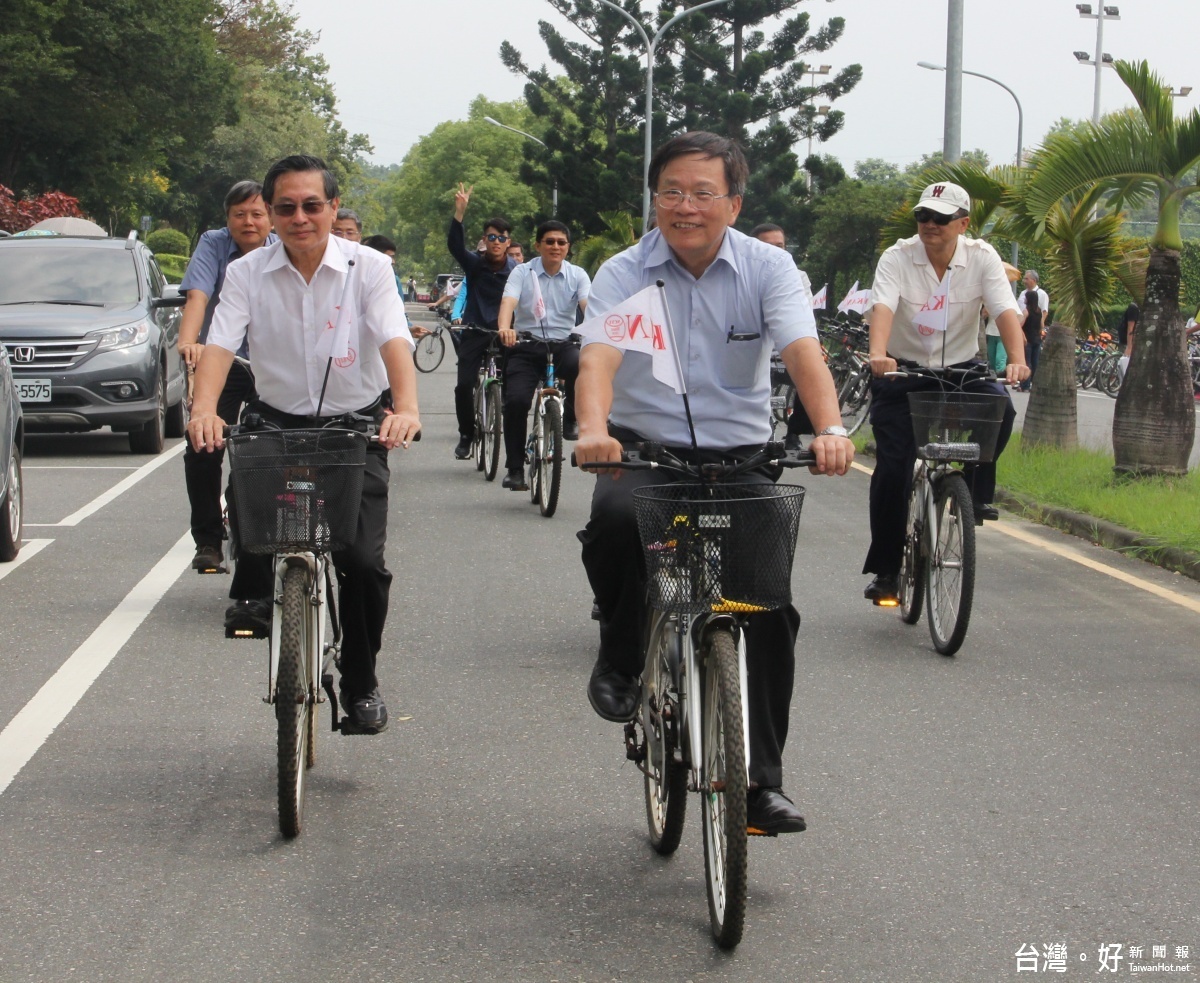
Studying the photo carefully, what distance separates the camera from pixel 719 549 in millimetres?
4000

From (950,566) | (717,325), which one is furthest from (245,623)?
(950,566)

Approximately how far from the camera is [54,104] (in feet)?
133

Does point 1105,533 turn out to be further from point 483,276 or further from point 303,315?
point 303,315

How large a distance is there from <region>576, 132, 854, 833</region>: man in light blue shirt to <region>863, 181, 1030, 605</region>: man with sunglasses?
10.8 ft

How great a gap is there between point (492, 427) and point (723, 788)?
9.95 meters

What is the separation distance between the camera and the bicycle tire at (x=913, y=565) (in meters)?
7.94

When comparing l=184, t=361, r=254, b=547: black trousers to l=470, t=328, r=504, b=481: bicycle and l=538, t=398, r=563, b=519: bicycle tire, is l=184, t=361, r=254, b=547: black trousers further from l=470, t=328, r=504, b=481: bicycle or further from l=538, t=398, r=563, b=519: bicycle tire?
l=470, t=328, r=504, b=481: bicycle

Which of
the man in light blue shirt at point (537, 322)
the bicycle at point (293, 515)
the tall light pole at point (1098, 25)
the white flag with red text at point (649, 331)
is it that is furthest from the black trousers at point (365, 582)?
the tall light pole at point (1098, 25)

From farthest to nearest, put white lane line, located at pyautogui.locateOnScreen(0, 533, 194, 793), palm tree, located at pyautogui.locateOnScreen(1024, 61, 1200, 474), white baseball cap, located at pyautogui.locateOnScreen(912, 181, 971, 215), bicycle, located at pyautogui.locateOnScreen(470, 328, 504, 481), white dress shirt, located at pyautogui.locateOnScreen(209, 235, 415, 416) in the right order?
bicycle, located at pyautogui.locateOnScreen(470, 328, 504, 481) → palm tree, located at pyautogui.locateOnScreen(1024, 61, 1200, 474) → white baseball cap, located at pyautogui.locateOnScreen(912, 181, 971, 215) → white lane line, located at pyautogui.locateOnScreen(0, 533, 194, 793) → white dress shirt, located at pyautogui.locateOnScreen(209, 235, 415, 416)

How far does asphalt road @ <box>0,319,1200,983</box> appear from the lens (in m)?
4.16

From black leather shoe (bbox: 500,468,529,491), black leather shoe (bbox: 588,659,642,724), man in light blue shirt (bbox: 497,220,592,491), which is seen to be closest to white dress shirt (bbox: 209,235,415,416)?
black leather shoe (bbox: 588,659,642,724)

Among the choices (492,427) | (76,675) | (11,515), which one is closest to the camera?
(76,675)

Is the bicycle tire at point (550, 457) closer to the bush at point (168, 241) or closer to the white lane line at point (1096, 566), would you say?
the white lane line at point (1096, 566)

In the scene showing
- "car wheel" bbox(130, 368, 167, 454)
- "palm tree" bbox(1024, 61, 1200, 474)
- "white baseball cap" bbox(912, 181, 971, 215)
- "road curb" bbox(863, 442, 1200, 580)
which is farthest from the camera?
"car wheel" bbox(130, 368, 167, 454)
